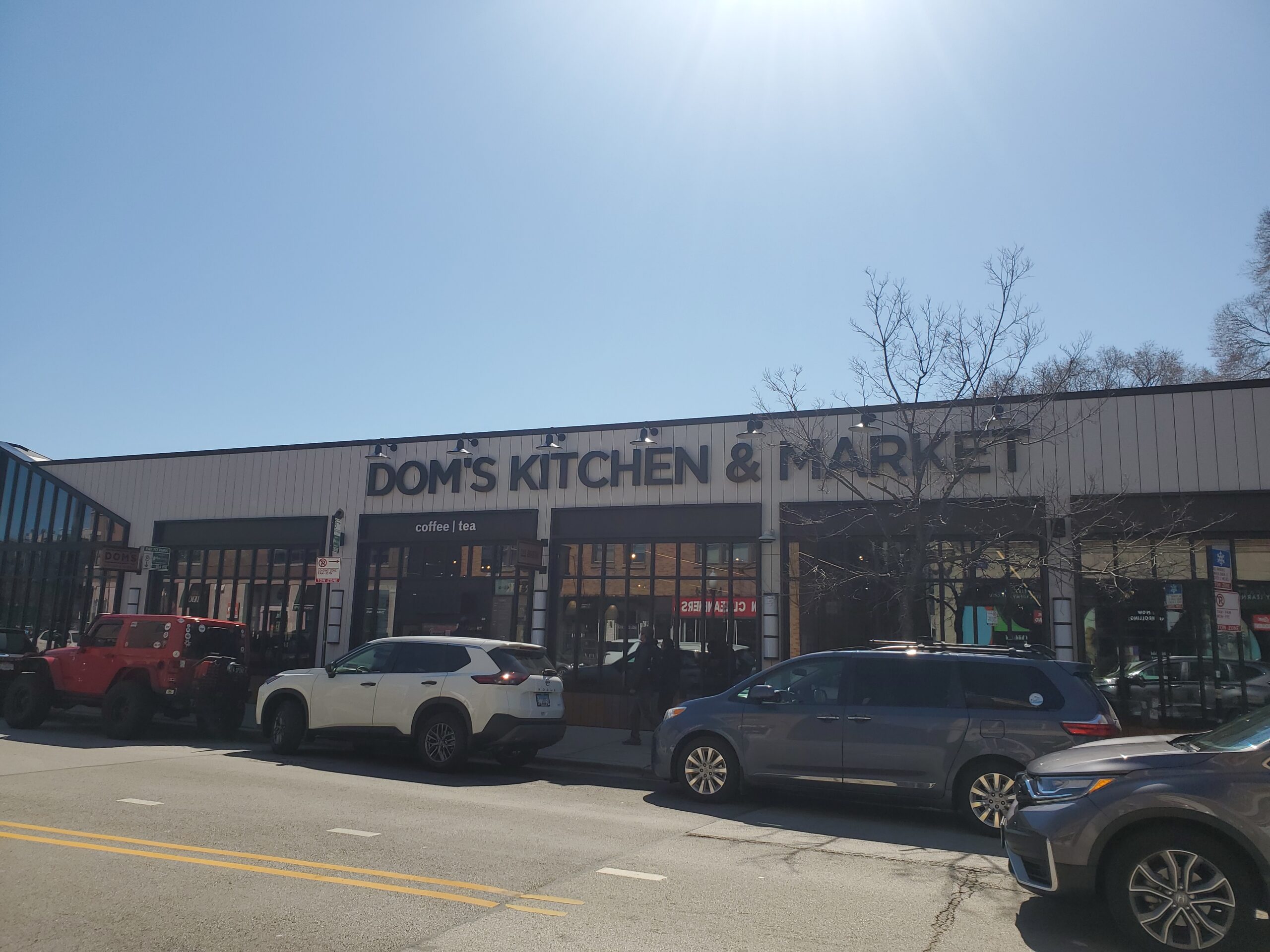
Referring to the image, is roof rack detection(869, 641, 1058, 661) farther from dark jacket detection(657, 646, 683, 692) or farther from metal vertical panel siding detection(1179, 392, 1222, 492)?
metal vertical panel siding detection(1179, 392, 1222, 492)

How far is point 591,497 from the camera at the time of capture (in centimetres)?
1858

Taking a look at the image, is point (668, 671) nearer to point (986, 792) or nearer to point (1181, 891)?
point (986, 792)

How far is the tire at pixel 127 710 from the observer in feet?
48.4

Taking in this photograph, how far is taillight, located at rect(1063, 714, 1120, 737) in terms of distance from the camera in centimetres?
902

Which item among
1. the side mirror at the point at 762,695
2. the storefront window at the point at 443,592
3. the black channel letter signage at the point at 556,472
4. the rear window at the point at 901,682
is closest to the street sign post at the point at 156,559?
the storefront window at the point at 443,592

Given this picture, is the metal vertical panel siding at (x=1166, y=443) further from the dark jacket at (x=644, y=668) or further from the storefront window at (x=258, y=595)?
the storefront window at (x=258, y=595)

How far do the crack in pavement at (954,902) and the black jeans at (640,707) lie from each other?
8157 mm

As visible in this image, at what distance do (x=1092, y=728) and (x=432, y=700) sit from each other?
7982mm

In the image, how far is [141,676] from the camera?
15.2m

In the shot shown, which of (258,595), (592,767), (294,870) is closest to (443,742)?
(592,767)

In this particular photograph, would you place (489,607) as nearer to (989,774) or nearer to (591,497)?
(591,497)

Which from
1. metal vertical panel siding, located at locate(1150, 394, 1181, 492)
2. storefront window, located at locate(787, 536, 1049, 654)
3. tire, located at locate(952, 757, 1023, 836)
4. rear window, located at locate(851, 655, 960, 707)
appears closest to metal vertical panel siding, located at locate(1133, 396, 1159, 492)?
metal vertical panel siding, located at locate(1150, 394, 1181, 492)

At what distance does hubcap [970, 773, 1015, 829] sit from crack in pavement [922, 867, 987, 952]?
1.68 metres

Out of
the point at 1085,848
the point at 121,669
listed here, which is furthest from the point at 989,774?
the point at 121,669
